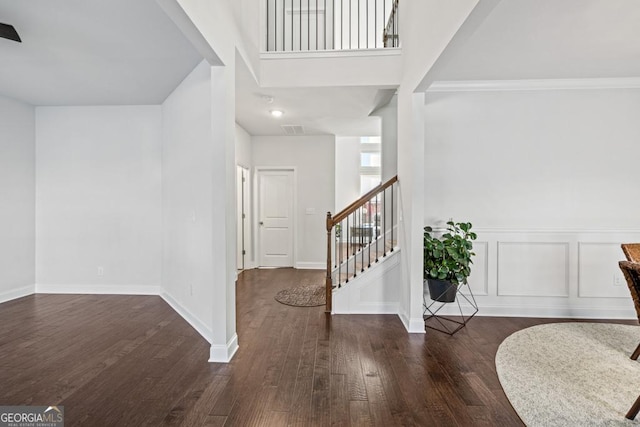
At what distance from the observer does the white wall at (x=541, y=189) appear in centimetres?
321

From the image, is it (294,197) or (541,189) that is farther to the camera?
(294,197)

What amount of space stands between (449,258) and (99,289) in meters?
4.51

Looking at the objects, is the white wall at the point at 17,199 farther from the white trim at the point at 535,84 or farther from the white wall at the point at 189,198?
the white trim at the point at 535,84

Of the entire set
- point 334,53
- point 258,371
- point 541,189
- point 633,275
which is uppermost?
point 334,53

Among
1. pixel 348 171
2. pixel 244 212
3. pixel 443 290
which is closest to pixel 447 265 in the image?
pixel 443 290

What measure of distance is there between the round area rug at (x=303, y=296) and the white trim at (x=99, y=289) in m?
1.71

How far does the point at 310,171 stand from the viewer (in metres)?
5.67

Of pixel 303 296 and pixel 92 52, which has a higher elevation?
pixel 92 52

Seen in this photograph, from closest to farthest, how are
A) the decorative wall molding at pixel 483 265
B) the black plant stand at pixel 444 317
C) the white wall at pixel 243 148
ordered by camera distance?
the black plant stand at pixel 444 317 < the decorative wall molding at pixel 483 265 < the white wall at pixel 243 148

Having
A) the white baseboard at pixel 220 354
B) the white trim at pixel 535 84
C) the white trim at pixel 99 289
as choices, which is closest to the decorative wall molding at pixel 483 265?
the white trim at pixel 535 84

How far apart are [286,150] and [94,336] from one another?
13.3 ft

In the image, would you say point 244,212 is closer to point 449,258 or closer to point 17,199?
point 17,199

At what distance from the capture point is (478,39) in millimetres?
2436

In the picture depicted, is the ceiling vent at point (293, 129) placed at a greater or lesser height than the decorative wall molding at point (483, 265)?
greater
